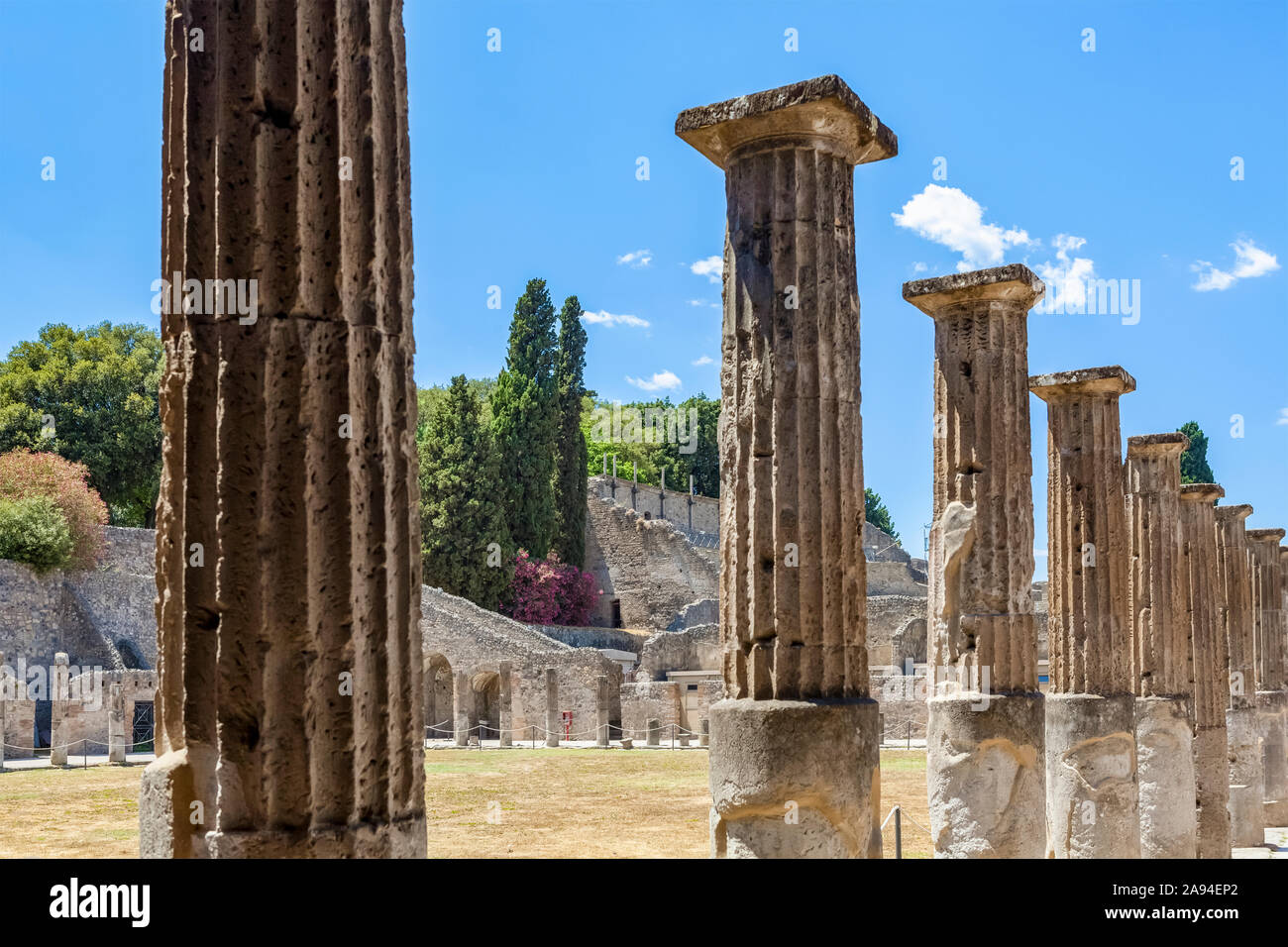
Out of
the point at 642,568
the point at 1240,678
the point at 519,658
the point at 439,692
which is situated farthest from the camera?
the point at 642,568

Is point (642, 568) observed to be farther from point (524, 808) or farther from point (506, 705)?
point (524, 808)

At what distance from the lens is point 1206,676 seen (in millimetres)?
13078

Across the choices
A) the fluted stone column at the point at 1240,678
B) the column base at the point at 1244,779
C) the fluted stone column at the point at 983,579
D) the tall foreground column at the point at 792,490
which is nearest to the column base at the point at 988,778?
the fluted stone column at the point at 983,579

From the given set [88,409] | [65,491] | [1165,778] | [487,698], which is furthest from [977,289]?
[88,409]

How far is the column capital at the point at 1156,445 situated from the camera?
11.7 m

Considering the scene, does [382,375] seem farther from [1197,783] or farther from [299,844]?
[1197,783]

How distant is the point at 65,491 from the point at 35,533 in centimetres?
121

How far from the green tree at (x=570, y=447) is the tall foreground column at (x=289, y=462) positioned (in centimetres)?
4004

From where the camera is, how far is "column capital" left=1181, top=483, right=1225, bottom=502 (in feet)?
43.4

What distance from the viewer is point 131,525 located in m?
40.3

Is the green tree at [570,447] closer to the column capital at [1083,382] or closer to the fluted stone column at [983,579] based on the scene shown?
the column capital at [1083,382]

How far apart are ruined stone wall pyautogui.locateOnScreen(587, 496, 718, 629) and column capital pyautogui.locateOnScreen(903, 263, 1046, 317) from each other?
40794 millimetres
